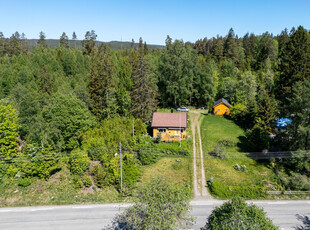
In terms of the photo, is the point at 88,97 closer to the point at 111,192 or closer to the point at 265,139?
the point at 111,192

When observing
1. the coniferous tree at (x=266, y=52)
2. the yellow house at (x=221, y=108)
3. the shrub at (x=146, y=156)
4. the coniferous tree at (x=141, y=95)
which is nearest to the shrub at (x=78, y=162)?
the shrub at (x=146, y=156)

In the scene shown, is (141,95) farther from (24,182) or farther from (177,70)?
(24,182)

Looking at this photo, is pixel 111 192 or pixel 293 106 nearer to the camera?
pixel 111 192

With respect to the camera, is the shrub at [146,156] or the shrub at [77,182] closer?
the shrub at [77,182]

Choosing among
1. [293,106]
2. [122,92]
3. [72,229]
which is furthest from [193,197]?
[122,92]

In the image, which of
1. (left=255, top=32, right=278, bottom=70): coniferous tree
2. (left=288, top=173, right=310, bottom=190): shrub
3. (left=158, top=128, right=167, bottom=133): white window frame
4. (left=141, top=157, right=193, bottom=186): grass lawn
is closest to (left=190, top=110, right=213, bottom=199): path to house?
(left=141, top=157, right=193, bottom=186): grass lawn

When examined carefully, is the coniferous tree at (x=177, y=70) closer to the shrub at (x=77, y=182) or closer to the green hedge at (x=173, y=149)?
the green hedge at (x=173, y=149)

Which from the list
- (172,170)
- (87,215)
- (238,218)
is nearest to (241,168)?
(172,170)
